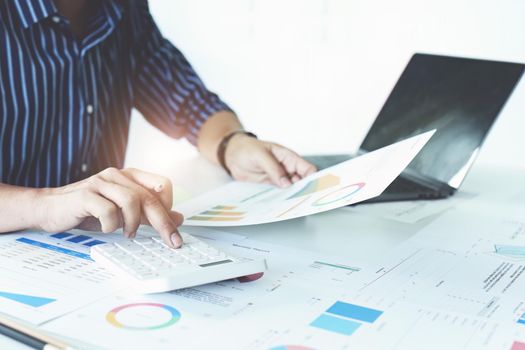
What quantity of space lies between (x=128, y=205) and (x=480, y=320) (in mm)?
392

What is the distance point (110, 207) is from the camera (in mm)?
764

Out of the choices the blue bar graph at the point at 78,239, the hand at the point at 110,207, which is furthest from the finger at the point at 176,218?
the blue bar graph at the point at 78,239

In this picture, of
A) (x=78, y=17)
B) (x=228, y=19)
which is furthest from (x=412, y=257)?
(x=228, y=19)

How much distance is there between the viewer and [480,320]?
2.03 feet

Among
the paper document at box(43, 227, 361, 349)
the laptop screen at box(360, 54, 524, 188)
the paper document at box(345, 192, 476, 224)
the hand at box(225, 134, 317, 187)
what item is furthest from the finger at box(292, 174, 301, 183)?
the paper document at box(43, 227, 361, 349)

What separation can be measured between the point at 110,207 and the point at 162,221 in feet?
0.20

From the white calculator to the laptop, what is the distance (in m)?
0.41

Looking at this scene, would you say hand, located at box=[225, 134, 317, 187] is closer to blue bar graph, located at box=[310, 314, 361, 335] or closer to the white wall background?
blue bar graph, located at box=[310, 314, 361, 335]

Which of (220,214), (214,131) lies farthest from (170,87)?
(220,214)

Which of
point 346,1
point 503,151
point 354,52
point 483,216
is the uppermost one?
point 346,1

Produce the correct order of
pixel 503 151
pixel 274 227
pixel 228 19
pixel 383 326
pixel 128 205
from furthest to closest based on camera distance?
pixel 228 19 < pixel 503 151 < pixel 274 227 < pixel 128 205 < pixel 383 326

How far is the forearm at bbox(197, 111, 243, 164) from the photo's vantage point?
51.4 inches

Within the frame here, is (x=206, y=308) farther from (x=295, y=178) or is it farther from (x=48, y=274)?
(x=295, y=178)

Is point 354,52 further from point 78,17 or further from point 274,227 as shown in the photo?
point 274,227
